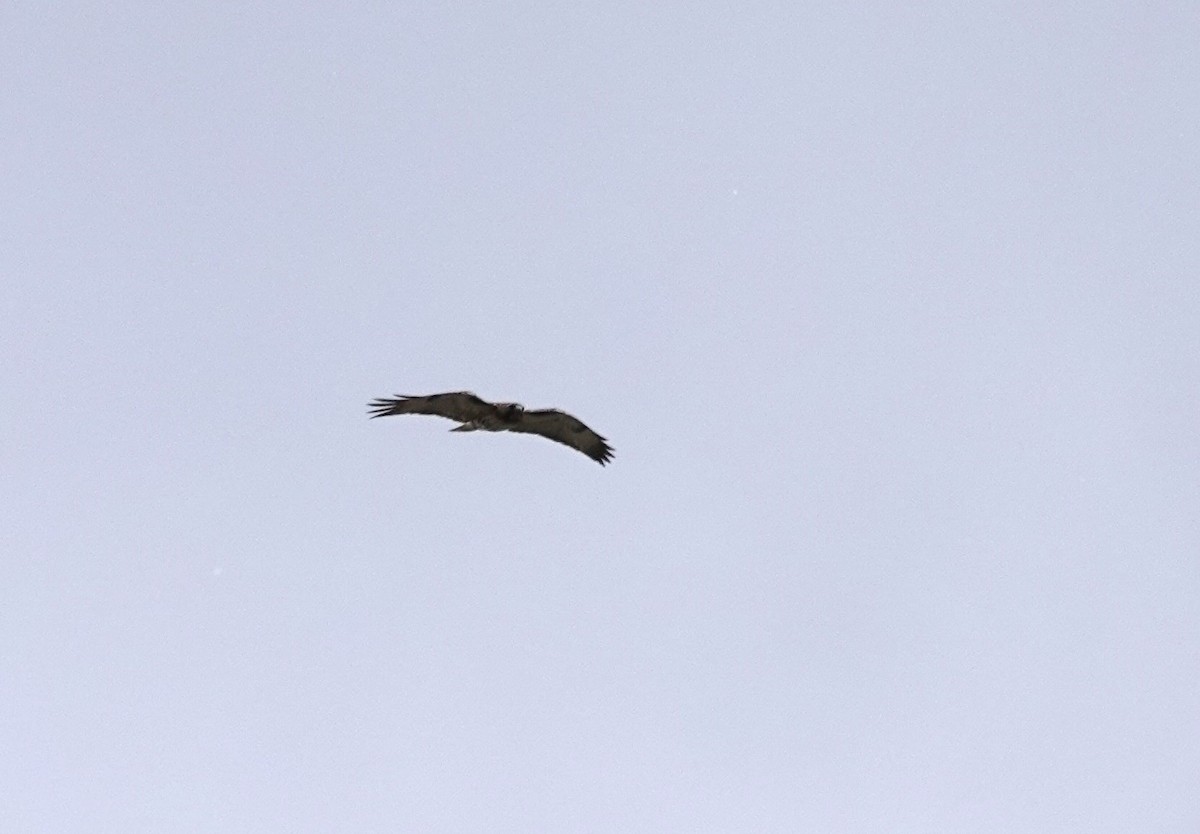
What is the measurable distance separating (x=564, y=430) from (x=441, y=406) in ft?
10.4

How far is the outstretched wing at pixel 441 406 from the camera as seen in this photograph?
76.2 feet

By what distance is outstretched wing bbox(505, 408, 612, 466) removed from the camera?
24.6 metres

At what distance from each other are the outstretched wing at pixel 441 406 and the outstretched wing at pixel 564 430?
3.45 feet

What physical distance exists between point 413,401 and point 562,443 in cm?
410

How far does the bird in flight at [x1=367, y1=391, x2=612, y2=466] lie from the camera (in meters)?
23.3

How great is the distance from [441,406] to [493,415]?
111 cm

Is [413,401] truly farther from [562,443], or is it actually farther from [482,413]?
[562,443]

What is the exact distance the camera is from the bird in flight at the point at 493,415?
23328mm

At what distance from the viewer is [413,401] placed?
76.7 feet

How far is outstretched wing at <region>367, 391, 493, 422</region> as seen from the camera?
23.2m

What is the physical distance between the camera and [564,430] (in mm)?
25531

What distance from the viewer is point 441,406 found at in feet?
77.3

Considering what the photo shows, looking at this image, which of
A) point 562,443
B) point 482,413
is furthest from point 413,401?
point 562,443

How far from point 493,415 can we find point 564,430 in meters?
2.16
